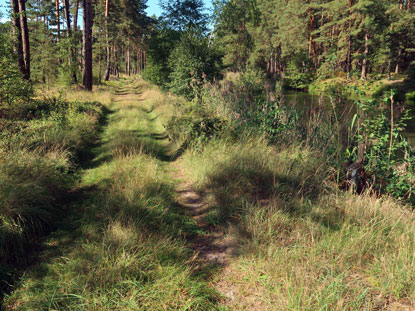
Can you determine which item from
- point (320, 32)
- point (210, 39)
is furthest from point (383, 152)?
point (320, 32)

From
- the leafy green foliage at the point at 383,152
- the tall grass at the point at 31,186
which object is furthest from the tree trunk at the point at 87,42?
the leafy green foliage at the point at 383,152

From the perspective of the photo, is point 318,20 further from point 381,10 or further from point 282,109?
point 282,109

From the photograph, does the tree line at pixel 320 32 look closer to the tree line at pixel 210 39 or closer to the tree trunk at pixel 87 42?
the tree line at pixel 210 39

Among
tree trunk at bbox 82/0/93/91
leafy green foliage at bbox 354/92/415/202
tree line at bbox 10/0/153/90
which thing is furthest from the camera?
tree trunk at bbox 82/0/93/91

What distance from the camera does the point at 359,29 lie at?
2503 centimetres

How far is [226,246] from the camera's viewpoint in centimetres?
298

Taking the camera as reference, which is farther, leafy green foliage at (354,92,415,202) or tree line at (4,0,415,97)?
tree line at (4,0,415,97)

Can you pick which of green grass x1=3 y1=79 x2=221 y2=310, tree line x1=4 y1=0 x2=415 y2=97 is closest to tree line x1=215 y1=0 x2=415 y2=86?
tree line x1=4 y1=0 x2=415 y2=97

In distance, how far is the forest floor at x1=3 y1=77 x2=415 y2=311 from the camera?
210 cm

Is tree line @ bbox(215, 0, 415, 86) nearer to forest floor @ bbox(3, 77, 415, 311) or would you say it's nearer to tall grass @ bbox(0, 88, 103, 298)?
forest floor @ bbox(3, 77, 415, 311)

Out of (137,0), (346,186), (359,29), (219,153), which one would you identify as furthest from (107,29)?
(346,186)

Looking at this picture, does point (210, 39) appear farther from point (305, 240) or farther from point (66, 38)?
point (305, 240)

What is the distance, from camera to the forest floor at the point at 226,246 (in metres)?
2.10

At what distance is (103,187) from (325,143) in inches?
168
